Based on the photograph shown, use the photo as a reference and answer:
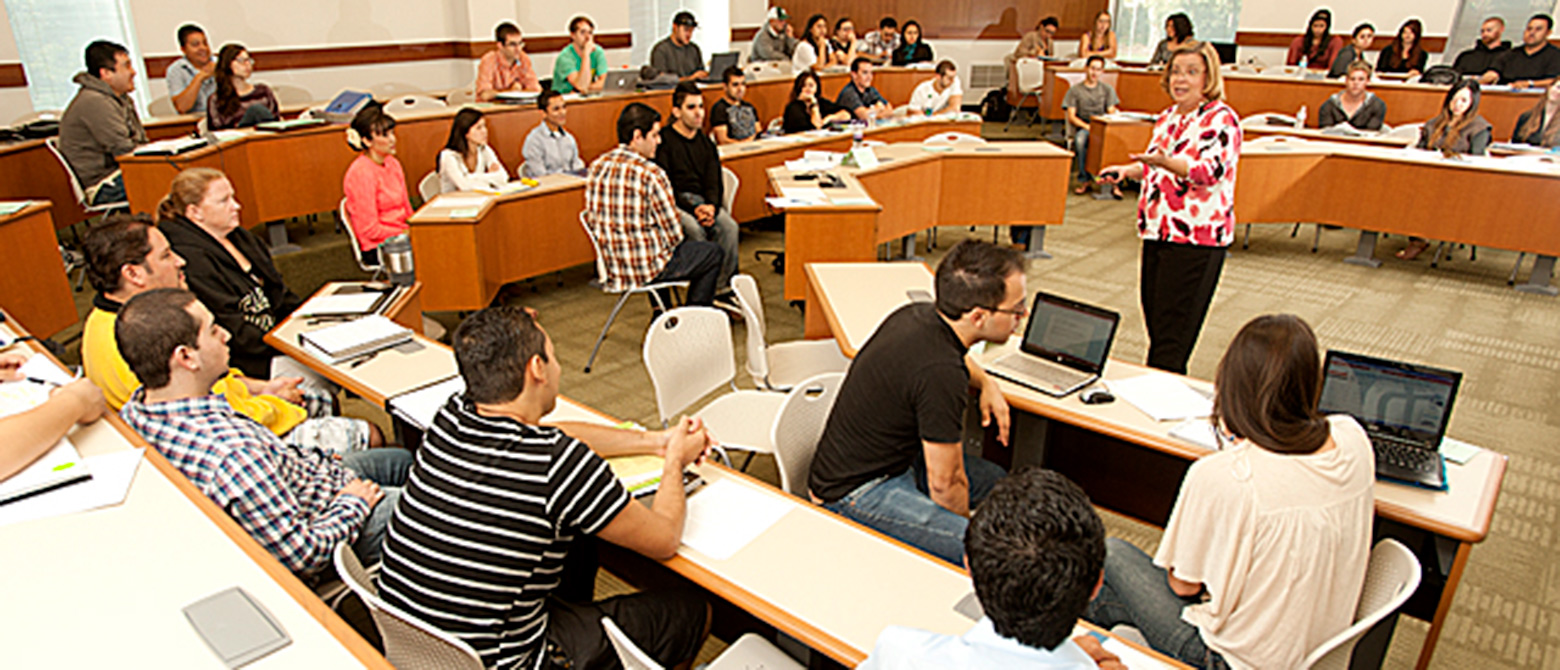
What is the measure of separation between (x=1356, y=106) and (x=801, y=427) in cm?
750

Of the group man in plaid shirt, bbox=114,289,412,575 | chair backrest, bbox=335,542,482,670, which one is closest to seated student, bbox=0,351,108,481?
man in plaid shirt, bbox=114,289,412,575

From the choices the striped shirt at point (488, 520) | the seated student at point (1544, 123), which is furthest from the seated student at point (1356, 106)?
the striped shirt at point (488, 520)

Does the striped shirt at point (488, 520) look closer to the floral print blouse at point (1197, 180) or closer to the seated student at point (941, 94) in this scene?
the floral print blouse at point (1197, 180)

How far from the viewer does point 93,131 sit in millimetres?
5531

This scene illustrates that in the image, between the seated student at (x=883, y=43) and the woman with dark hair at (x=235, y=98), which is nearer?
the woman with dark hair at (x=235, y=98)

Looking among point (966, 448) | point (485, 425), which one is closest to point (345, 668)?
point (485, 425)

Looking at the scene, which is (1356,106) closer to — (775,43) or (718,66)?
(718,66)

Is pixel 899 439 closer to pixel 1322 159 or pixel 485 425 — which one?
pixel 485 425

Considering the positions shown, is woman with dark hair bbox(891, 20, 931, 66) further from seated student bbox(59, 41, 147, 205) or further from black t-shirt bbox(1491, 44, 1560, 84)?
seated student bbox(59, 41, 147, 205)

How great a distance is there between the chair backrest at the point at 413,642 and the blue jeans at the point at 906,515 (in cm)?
105

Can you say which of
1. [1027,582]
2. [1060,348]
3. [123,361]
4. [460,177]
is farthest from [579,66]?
[1027,582]

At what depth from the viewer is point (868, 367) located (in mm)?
2367

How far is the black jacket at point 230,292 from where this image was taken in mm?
3213

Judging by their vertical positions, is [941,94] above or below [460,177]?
above
